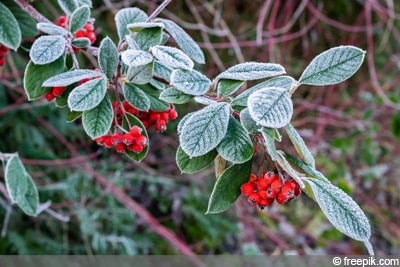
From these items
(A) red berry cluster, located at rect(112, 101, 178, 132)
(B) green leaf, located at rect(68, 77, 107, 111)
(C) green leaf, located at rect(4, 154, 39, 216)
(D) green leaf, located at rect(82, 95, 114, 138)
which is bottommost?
(C) green leaf, located at rect(4, 154, 39, 216)

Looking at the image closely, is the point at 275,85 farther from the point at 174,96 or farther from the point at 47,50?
the point at 47,50

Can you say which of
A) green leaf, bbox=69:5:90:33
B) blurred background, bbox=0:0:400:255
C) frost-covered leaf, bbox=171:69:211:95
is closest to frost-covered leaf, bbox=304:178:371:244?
frost-covered leaf, bbox=171:69:211:95

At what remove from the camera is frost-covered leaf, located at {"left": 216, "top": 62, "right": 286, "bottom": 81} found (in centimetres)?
45

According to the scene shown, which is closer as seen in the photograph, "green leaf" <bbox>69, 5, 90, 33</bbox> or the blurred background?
"green leaf" <bbox>69, 5, 90, 33</bbox>

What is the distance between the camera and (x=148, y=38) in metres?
0.51

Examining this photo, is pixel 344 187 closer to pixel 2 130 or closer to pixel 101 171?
pixel 101 171

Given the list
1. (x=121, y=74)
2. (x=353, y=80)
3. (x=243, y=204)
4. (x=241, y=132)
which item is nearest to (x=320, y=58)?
(x=241, y=132)

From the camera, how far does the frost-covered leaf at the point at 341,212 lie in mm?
402

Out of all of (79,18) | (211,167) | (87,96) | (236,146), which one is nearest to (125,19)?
(79,18)

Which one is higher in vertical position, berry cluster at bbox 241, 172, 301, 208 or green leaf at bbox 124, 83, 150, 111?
green leaf at bbox 124, 83, 150, 111

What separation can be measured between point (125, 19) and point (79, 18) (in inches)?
2.3

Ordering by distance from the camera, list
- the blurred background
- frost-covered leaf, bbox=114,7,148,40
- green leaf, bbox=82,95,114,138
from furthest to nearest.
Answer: the blurred background < frost-covered leaf, bbox=114,7,148,40 < green leaf, bbox=82,95,114,138

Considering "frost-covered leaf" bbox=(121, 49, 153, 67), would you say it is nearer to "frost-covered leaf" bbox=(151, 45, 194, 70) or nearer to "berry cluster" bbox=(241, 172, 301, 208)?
"frost-covered leaf" bbox=(151, 45, 194, 70)

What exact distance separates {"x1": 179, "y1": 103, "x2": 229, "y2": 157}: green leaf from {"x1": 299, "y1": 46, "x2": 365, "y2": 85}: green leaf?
0.10 m
